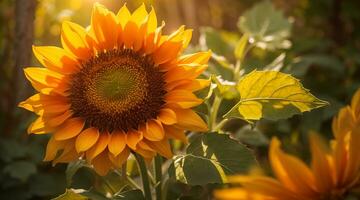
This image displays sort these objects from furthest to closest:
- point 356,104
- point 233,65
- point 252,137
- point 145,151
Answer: point 233,65, point 252,137, point 145,151, point 356,104

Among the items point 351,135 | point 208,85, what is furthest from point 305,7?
point 351,135

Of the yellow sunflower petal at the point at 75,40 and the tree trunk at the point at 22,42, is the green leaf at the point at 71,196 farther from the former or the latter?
the tree trunk at the point at 22,42

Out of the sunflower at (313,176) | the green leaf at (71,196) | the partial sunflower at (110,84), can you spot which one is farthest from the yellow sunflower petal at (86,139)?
the sunflower at (313,176)

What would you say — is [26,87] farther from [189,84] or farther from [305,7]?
[305,7]

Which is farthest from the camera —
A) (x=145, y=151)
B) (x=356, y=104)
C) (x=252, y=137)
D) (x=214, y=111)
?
(x=252, y=137)

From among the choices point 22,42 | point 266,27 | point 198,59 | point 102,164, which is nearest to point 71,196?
point 102,164

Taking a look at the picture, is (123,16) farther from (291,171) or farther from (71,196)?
(291,171)
